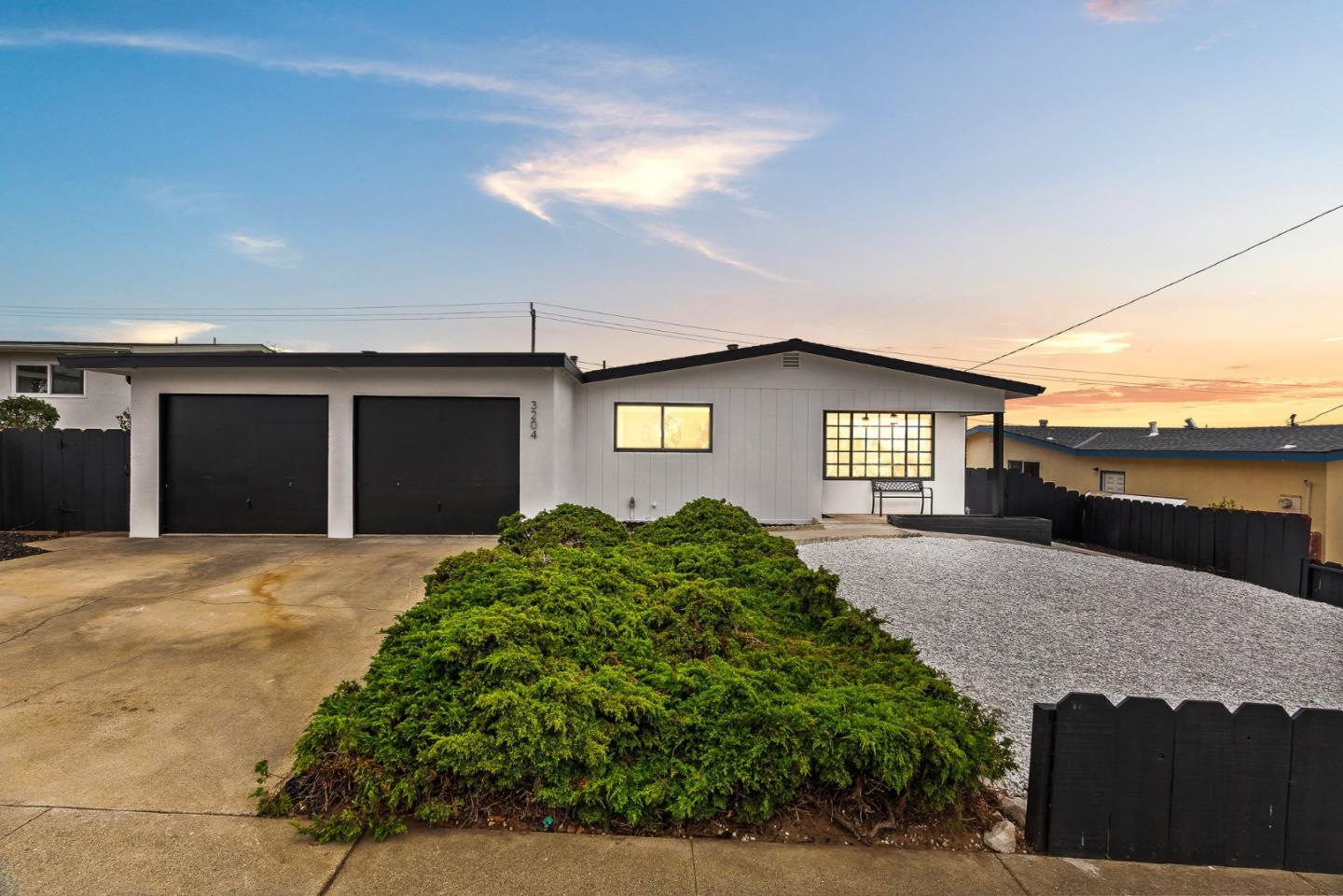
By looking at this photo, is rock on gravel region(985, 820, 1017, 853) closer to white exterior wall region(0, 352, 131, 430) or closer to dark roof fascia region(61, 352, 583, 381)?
dark roof fascia region(61, 352, 583, 381)

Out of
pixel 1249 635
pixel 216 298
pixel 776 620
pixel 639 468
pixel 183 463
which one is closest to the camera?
pixel 776 620

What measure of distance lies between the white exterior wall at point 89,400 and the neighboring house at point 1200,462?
81.0ft

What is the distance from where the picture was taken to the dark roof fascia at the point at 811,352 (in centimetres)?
1093

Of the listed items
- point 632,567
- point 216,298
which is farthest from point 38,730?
point 216,298

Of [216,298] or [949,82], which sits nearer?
[949,82]

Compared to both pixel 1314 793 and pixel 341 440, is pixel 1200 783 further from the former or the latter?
pixel 341 440

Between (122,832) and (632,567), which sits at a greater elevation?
(632,567)

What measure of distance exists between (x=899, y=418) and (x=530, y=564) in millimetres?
9760

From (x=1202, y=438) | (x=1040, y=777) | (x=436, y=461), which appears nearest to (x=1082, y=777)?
(x=1040, y=777)

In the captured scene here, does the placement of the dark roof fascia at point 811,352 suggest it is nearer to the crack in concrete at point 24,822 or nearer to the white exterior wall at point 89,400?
the crack in concrete at point 24,822

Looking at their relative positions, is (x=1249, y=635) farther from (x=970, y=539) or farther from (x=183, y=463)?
(x=183, y=463)

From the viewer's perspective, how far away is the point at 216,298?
18047 millimetres

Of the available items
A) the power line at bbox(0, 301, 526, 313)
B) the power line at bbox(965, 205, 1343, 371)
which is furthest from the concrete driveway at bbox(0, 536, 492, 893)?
the power line at bbox(0, 301, 526, 313)

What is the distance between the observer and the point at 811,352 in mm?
11219
